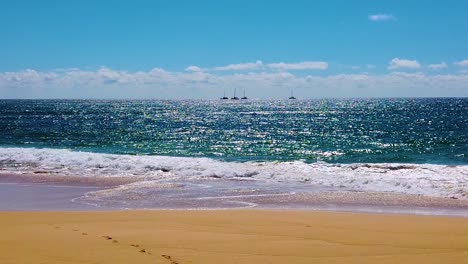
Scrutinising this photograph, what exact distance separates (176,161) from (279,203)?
43.3ft

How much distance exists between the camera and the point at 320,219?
1121 cm

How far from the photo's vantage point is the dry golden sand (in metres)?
7.05

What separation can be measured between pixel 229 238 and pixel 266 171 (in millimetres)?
14818

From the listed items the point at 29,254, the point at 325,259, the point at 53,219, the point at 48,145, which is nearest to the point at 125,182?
the point at 53,219

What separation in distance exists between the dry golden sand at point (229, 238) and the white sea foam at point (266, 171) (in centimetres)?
687

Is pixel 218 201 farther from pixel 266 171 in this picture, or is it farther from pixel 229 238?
pixel 266 171

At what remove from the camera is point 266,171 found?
23250 millimetres

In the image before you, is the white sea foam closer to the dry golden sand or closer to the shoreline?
the shoreline

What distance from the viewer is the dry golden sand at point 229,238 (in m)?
7.05

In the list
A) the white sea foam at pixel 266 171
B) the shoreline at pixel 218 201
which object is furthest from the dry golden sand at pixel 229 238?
the white sea foam at pixel 266 171

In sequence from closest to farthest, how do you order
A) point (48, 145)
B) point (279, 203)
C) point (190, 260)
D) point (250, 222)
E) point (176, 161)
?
point (190, 260) < point (250, 222) < point (279, 203) < point (176, 161) < point (48, 145)

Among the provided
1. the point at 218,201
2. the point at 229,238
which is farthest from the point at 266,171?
the point at 229,238

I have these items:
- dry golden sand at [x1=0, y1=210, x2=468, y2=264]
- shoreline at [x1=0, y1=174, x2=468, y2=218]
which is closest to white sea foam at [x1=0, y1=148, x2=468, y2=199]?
shoreline at [x1=0, y1=174, x2=468, y2=218]

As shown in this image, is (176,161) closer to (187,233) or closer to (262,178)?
(262,178)
